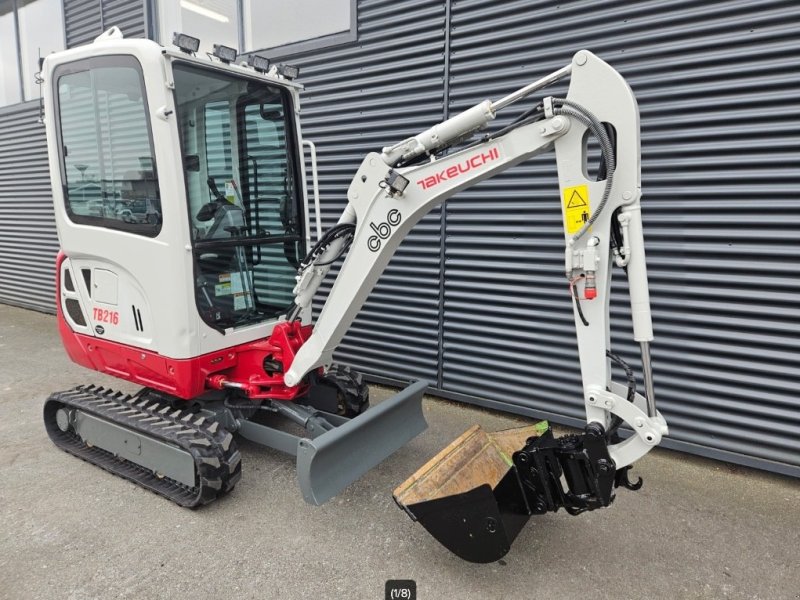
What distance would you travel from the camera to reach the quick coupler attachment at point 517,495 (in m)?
2.29

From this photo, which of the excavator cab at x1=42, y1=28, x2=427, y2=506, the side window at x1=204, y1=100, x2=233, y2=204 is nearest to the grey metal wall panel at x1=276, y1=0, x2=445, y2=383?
the excavator cab at x1=42, y1=28, x2=427, y2=506

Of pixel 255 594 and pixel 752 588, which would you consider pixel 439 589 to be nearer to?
pixel 255 594

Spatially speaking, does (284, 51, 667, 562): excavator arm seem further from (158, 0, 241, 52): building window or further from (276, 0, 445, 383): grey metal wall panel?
(158, 0, 241, 52): building window

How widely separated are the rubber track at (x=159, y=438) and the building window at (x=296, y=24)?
3.83 m

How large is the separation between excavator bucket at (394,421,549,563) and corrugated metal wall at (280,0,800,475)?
5.56 ft

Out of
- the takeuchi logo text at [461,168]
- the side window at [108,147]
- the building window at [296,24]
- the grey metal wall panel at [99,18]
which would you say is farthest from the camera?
the grey metal wall panel at [99,18]

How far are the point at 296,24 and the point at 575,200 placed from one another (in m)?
4.42

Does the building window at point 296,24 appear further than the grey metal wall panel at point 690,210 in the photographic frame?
Yes

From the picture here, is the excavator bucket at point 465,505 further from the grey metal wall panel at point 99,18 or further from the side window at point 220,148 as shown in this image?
the grey metal wall panel at point 99,18

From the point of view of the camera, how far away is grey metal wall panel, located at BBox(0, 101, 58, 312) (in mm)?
8156

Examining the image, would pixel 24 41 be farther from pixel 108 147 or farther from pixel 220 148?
pixel 220 148

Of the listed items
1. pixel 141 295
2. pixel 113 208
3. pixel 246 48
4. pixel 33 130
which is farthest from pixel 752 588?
pixel 33 130

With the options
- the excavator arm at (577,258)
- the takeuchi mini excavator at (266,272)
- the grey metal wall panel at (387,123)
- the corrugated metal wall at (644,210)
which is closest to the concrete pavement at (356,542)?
the takeuchi mini excavator at (266,272)

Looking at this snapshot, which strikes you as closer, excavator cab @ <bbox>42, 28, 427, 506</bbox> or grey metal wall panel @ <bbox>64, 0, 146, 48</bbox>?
excavator cab @ <bbox>42, 28, 427, 506</bbox>
